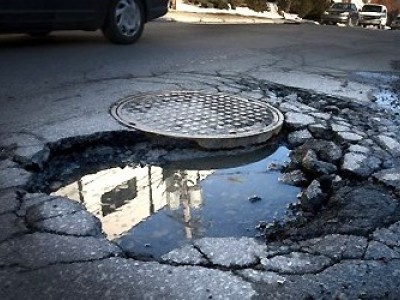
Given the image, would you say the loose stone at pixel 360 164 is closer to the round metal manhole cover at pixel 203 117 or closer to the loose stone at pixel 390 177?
the loose stone at pixel 390 177

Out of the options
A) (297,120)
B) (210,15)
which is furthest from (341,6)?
(297,120)

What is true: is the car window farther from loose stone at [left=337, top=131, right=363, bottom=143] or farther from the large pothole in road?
the large pothole in road

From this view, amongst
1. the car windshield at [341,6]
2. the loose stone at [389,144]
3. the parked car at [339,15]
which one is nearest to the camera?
the loose stone at [389,144]

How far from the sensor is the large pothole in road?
2650mm

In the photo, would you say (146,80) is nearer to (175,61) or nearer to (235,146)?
(175,61)

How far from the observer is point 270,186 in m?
3.29

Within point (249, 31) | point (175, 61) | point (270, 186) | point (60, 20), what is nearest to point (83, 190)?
point (270, 186)

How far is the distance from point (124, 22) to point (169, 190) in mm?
5684

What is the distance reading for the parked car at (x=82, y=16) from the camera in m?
6.80

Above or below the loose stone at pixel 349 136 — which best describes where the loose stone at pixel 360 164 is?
below

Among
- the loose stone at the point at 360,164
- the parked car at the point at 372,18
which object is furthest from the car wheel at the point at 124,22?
the parked car at the point at 372,18

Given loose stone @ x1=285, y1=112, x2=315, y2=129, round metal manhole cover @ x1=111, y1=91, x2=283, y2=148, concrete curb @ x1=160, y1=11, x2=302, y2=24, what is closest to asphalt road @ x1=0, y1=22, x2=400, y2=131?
round metal manhole cover @ x1=111, y1=91, x2=283, y2=148

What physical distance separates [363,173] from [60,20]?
18.9 feet

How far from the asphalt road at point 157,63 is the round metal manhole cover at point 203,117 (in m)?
0.55
